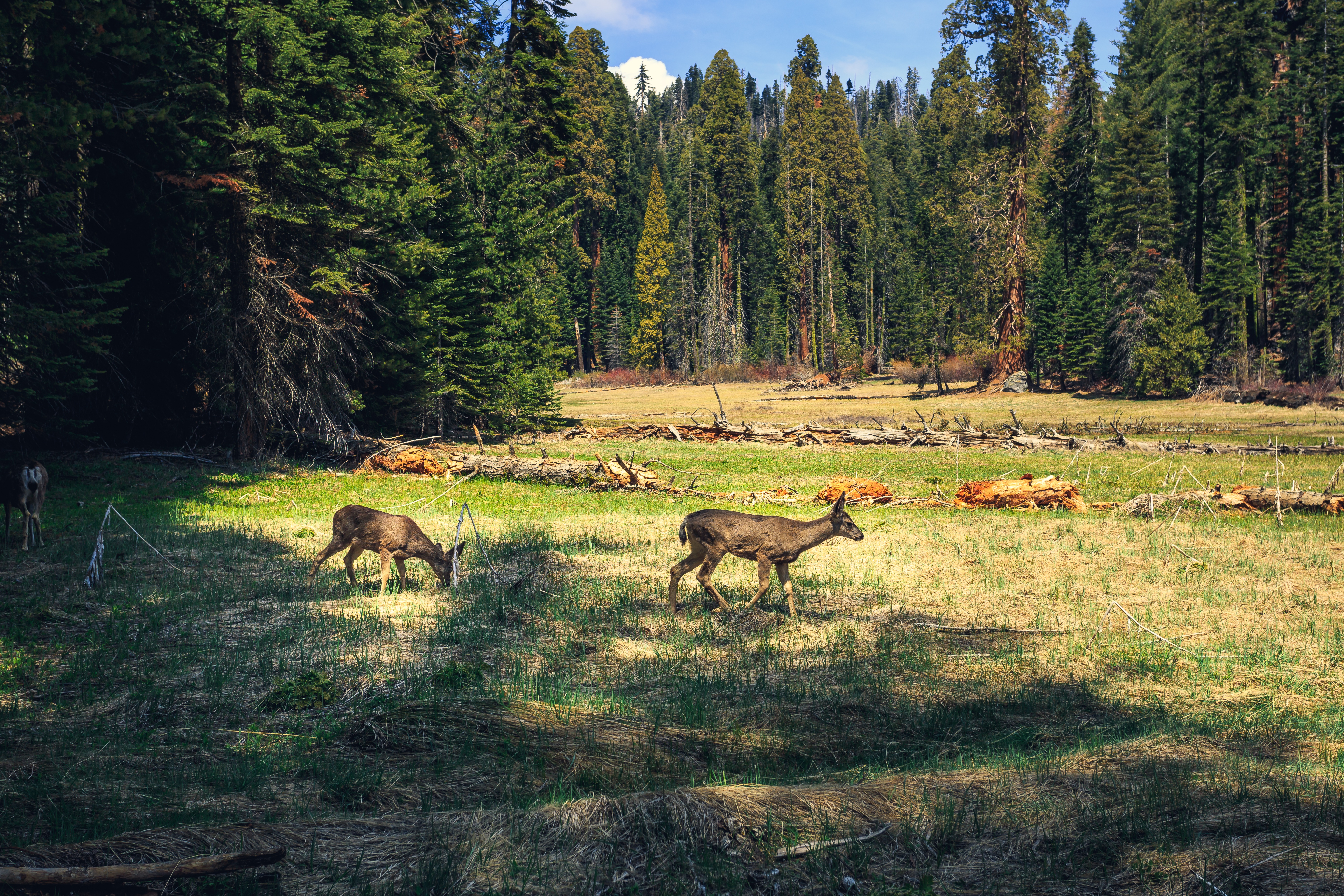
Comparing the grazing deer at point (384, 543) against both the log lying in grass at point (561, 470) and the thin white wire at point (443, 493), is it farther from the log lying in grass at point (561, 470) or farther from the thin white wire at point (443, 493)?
the log lying in grass at point (561, 470)

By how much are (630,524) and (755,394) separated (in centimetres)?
4480

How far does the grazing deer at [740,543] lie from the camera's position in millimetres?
11219

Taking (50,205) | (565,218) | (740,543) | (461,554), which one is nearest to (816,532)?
(740,543)

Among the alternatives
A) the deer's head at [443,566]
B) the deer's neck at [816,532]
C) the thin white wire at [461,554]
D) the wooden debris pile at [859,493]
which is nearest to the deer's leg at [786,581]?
the deer's neck at [816,532]

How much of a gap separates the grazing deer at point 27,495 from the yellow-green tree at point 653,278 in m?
65.9

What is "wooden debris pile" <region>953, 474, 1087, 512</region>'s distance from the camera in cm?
2034

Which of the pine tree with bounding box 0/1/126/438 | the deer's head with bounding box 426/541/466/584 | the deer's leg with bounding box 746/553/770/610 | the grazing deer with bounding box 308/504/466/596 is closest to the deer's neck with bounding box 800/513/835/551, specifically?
the deer's leg with bounding box 746/553/770/610

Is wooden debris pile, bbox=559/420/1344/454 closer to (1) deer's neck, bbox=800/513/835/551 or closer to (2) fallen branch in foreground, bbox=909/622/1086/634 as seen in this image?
(1) deer's neck, bbox=800/513/835/551

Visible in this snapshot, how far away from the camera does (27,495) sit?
1360 centimetres

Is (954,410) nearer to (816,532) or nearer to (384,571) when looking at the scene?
(816,532)

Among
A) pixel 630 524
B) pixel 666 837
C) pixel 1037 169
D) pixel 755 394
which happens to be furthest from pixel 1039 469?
pixel 755 394

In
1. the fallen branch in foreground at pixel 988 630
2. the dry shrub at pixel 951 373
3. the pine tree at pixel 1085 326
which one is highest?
the pine tree at pixel 1085 326

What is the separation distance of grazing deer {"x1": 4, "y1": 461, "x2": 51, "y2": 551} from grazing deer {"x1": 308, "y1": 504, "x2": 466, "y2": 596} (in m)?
4.92

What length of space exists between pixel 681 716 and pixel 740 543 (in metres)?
3.94
